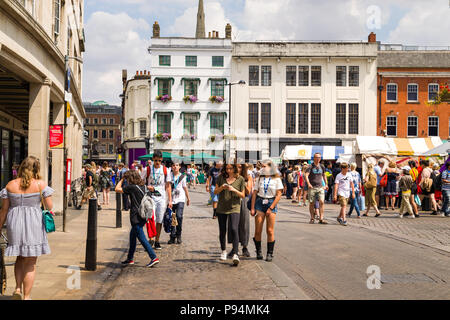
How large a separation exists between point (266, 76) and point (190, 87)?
6991mm

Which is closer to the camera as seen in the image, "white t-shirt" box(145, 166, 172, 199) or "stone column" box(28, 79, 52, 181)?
"white t-shirt" box(145, 166, 172, 199)

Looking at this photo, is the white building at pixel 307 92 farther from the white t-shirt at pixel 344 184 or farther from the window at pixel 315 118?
the white t-shirt at pixel 344 184

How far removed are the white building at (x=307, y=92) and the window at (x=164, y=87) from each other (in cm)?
608

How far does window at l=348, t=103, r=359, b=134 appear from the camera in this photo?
145ft

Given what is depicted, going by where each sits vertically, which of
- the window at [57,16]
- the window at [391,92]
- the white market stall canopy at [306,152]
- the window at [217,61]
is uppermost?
the window at [217,61]

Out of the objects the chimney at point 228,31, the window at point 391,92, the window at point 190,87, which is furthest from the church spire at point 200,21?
the window at point 391,92

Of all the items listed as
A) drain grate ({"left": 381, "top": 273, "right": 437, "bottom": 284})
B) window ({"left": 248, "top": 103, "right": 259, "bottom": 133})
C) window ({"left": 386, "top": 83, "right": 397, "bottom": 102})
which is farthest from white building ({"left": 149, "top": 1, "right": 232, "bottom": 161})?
drain grate ({"left": 381, "top": 273, "right": 437, "bottom": 284})

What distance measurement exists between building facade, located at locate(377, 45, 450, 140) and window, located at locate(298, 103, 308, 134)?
6.34m

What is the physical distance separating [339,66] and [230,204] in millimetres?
38587

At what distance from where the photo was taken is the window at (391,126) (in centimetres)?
4366

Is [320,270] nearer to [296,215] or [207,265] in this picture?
[207,265]

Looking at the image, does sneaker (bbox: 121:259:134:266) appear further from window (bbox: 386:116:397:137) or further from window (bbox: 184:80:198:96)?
window (bbox: 386:116:397:137)

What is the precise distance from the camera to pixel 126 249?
10.2 meters
